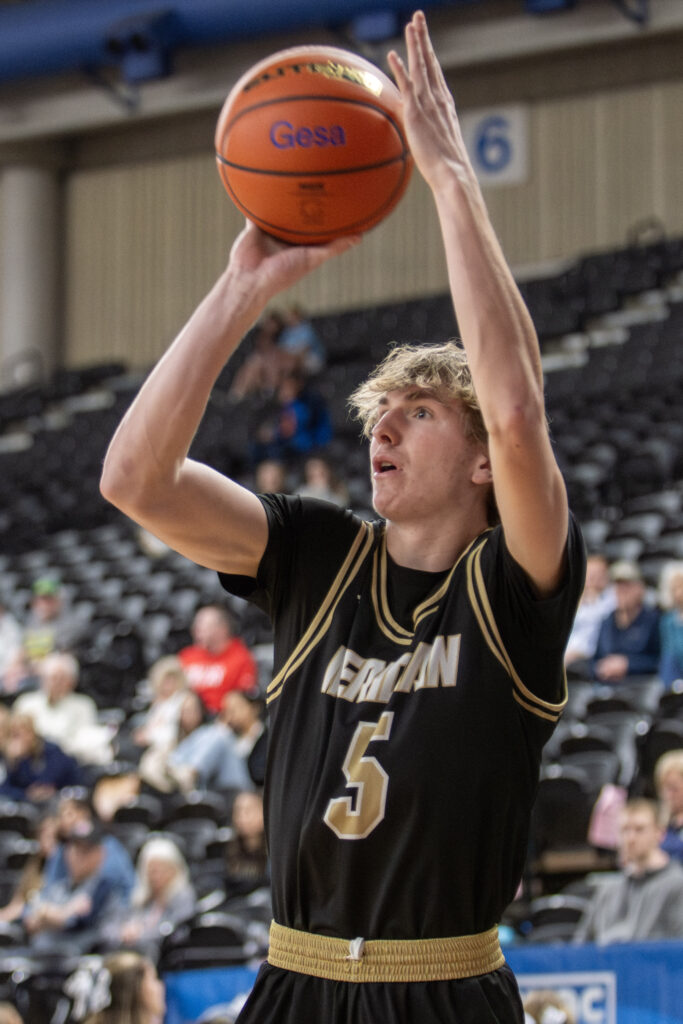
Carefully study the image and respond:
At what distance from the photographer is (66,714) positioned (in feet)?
27.4

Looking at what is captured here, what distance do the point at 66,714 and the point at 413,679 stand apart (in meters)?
6.52

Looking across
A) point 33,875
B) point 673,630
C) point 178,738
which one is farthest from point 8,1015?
point 673,630

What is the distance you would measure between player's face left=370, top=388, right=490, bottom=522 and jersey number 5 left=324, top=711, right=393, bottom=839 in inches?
15.3

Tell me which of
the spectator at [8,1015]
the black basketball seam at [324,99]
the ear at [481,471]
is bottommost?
the spectator at [8,1015]

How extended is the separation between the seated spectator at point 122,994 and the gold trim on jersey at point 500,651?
2876mm

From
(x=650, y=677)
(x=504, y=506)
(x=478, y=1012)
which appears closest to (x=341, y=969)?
(x=478, y=1012)

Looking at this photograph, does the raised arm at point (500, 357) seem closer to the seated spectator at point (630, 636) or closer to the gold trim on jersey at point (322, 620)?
the gold trim on jersey at point (322, 620)

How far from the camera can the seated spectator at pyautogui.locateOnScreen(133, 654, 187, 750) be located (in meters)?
7.54

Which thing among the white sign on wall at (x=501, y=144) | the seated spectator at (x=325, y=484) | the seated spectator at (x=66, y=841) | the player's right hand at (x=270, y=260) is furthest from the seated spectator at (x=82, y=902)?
the white sign on wall at (x=501, y=144)

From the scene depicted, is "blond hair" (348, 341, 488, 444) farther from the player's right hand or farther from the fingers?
the fingers

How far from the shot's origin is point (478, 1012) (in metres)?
2.05

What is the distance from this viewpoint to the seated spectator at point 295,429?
38.6ft

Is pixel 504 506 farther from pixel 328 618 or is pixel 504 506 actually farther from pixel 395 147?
pixel 395 147

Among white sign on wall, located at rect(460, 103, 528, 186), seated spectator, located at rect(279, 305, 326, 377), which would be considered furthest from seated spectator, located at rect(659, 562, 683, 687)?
white sign on wall, located at rect(460, 103, 528, 186)
